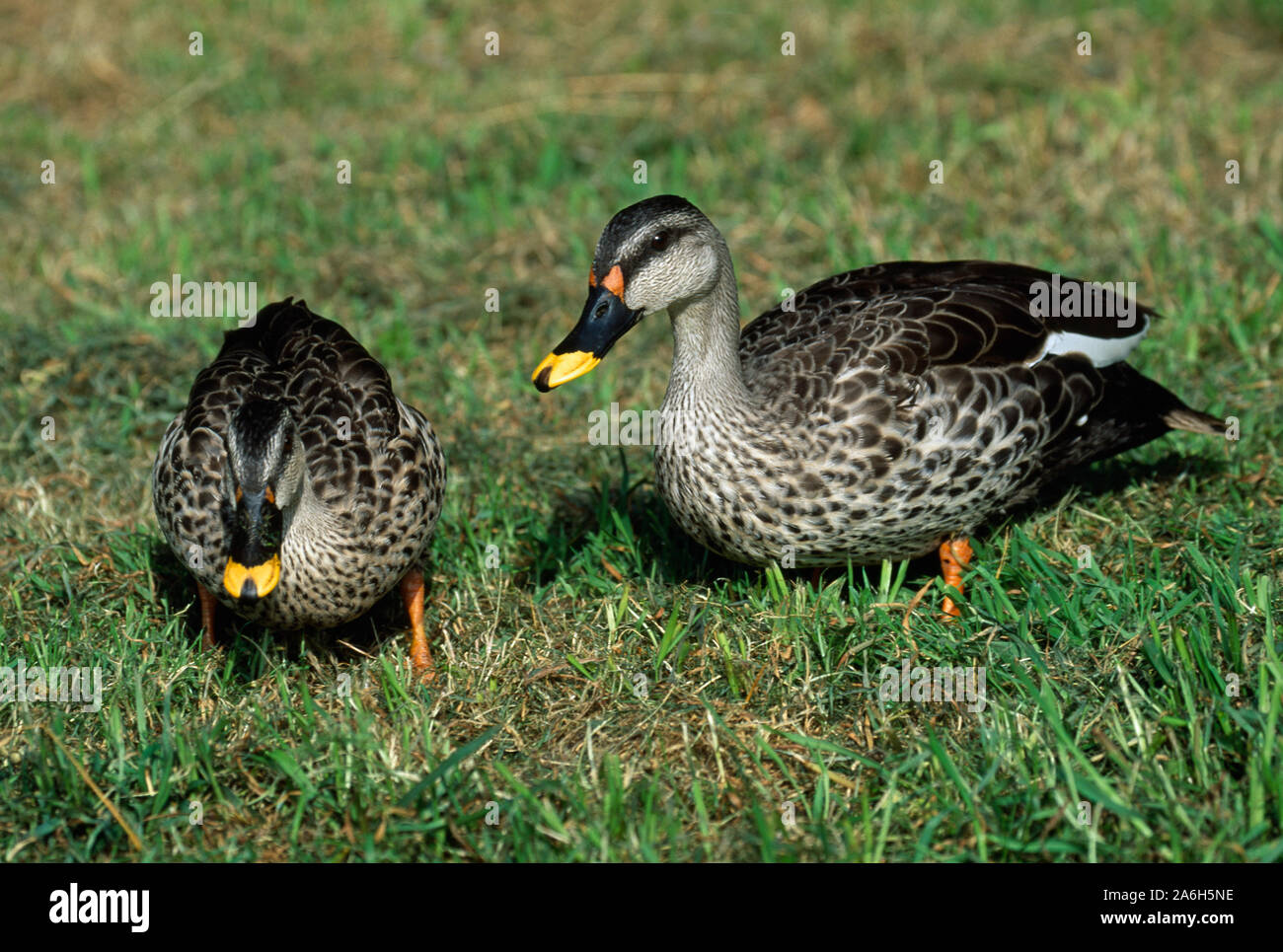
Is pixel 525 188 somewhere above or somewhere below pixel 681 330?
above

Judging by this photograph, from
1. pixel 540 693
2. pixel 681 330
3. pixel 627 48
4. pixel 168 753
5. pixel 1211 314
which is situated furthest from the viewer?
pixel 627 48

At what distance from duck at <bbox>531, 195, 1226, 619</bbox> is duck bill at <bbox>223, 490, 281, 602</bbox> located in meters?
0.83

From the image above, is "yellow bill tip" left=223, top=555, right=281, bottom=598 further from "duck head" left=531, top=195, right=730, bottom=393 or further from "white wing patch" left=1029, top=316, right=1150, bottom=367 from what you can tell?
"white wing patch" left=1029, top=316, right=1150, bottom=367

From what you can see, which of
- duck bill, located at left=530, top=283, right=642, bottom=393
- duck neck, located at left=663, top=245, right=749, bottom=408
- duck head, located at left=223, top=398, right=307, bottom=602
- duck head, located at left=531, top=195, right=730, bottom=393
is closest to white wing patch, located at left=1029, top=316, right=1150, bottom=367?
duck neck, located at left=663, top=245, right=749, bottom=408

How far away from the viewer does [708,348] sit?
4.33 metres

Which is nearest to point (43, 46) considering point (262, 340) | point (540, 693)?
point (262, 340)

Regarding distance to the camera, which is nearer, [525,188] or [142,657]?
[142,657]

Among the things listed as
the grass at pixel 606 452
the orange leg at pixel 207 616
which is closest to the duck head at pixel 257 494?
the grass at pixel 606 452

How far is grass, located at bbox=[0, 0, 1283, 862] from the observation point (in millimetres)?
3502

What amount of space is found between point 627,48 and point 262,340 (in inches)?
175

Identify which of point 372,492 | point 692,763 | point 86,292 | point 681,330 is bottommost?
point 692,763

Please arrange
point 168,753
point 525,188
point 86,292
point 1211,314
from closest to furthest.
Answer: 1. point 168,753
2. point 1211,314
3. point 86,292
4. point 525,188

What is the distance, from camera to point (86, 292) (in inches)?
266

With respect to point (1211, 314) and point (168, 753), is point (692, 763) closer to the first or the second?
point (168, 753)
